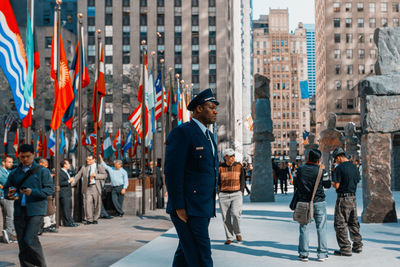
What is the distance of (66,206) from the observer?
49.6 feet

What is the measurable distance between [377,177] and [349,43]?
90959mm

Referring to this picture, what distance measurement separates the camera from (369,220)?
1426 cm

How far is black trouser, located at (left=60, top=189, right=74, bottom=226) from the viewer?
15.0m

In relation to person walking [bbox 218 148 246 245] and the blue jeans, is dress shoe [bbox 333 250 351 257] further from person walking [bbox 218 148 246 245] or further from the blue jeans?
person walking [bbox 218 148 246 245]

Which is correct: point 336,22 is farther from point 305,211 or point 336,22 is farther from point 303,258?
point 303,258

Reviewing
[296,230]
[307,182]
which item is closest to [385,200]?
Answer: [296,230]

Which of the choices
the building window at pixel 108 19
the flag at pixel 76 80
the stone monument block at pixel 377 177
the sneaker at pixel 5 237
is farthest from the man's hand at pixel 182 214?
the building window at pixel 108 19

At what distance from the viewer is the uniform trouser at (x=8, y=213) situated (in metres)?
11.9

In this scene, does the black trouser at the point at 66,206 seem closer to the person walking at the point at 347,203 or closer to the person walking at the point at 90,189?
the person walking at the point at 90,189

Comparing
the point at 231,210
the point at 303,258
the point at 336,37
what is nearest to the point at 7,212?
the point at 231,210

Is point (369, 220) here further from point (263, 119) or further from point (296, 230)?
point (263, 119)

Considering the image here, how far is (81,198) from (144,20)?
79.6 m

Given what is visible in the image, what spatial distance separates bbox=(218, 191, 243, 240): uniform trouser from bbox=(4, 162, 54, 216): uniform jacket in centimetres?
448

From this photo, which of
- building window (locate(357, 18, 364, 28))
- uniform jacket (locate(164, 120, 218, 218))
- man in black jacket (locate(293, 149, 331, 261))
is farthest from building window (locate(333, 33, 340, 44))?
uniform jacket (locate(164, 120, 218, 218))
